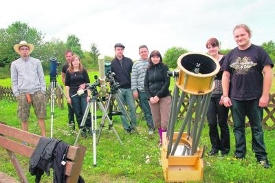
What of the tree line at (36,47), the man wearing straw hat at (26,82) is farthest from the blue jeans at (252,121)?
the tree line at (36,47)

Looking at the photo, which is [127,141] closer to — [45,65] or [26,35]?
[45,65]

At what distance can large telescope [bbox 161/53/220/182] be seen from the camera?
349 centimetres

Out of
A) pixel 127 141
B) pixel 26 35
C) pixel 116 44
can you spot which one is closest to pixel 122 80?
pixel 116 44

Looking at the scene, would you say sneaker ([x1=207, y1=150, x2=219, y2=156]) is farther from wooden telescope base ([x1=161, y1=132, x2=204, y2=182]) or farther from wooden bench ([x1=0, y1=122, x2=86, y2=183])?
wooden bench ([x1=0, y1=122, x2=86, y2=183])

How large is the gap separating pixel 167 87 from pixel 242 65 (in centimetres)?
179

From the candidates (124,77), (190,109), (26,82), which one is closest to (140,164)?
(190,109)

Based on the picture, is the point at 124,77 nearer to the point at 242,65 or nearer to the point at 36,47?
the point at 242,65

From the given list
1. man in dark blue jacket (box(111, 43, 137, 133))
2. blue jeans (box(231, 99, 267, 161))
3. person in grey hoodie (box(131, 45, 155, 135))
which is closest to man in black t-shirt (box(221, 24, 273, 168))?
blue jeans (box(231, 99, 267, 161))

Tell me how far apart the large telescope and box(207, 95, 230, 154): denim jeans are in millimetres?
758

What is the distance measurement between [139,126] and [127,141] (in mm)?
1738

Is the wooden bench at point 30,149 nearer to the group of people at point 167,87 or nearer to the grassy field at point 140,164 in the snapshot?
the grassy field at point 140,164

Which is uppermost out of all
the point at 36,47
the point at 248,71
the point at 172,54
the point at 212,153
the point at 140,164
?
the point at 36,47

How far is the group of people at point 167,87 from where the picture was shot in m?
4.39

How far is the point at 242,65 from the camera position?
14.5ft
